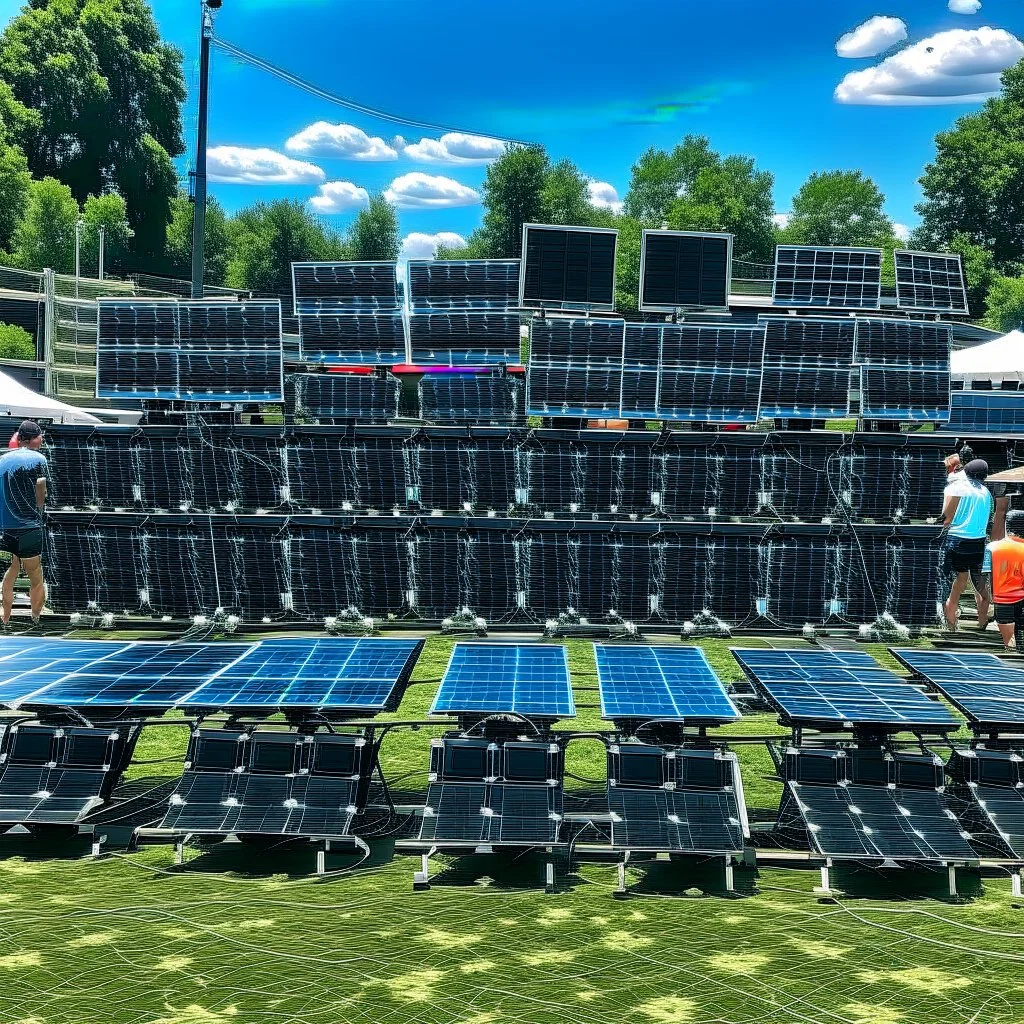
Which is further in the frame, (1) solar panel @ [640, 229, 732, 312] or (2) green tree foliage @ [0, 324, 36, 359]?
(2) green tree foliage @ [0, 324, 36, 359]

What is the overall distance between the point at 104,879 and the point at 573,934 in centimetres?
314

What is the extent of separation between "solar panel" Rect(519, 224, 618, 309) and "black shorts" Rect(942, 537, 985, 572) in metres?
5.68

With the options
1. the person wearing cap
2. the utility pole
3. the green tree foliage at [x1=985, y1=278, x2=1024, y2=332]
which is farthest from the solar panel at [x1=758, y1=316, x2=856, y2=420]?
the green tree foliage at [x1=985, y1=278, x2=1024, y2=332]

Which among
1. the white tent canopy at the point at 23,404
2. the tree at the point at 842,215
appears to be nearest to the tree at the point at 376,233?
the tree at the point at 842,215

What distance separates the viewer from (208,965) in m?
5.90

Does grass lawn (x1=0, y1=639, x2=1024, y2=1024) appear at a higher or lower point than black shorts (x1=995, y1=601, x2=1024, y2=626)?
lower

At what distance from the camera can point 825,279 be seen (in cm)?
1725

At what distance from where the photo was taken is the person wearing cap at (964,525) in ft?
46.6

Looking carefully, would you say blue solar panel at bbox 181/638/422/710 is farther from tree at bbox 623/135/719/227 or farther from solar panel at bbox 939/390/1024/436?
tree at bbox 623/135/719/227

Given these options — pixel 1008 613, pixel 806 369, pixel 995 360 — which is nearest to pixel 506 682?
pixel 1008 613

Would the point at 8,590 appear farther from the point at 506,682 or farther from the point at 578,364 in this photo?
the point at 506,682

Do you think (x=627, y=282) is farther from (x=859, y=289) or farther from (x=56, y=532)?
(x=56, y=532)

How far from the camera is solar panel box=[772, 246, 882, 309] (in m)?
17.1

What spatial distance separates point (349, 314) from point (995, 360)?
16.4 m
